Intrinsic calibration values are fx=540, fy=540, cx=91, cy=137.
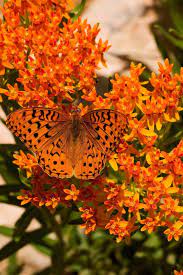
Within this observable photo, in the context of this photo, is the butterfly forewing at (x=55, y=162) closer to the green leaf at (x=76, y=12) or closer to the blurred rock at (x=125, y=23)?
the green leaf at (x=76, y=12)

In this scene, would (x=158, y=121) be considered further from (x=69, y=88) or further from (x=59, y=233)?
(x=59, y=233)

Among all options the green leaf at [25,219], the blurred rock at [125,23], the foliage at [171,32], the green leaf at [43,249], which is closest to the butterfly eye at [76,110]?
the green leaf at [25,219]

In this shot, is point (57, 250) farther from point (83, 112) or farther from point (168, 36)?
point (168, 36)

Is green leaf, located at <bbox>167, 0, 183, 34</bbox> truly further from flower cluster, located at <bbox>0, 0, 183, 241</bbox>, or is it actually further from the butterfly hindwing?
the butterfly hindwing

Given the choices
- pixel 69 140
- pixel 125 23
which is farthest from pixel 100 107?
pixel 125 23

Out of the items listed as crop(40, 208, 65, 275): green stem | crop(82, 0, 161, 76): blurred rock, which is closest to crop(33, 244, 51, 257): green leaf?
crop(40, 208, 65, 275): green stem
